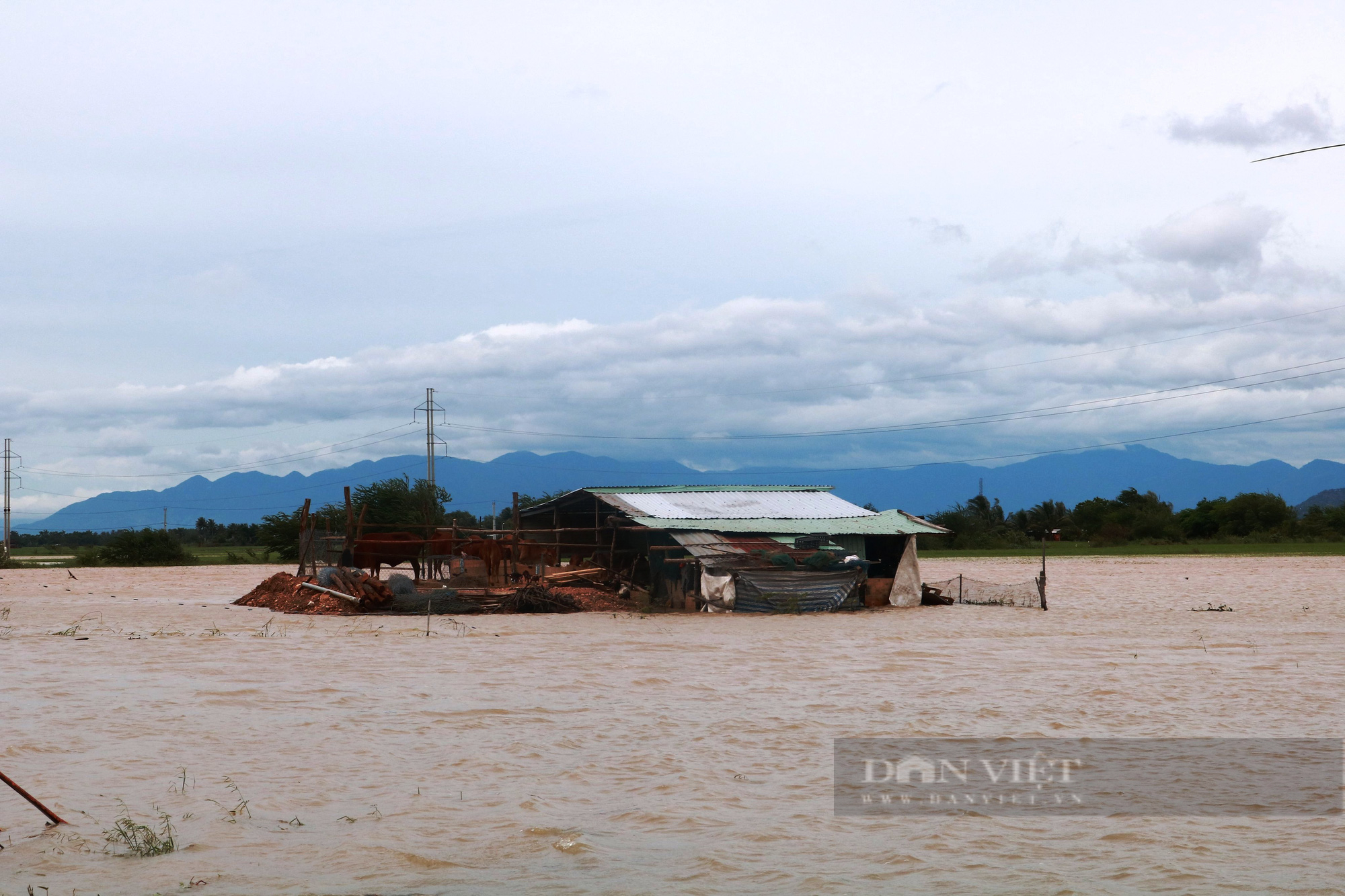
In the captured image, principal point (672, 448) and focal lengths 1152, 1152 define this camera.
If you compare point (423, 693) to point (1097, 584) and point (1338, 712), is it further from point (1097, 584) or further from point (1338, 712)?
point (1097, 584)

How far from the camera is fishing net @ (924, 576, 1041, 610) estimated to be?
2875cm

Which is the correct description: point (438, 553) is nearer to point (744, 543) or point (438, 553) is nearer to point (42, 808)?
point (744, 543)

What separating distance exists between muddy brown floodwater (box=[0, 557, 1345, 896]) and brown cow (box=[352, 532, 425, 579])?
784cm

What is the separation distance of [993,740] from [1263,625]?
14560mm

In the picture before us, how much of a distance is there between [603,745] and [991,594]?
A: 2348cm

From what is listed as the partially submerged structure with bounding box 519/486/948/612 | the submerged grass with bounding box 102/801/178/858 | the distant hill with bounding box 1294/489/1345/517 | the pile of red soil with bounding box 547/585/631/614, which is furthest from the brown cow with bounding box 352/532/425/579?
the distant hill with bounding box 1294/489/1345/517

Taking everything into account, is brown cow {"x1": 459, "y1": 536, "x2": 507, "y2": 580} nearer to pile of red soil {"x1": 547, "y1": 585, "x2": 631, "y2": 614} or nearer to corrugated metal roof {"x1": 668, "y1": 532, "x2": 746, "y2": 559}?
pile of red soil {"x1": 547, "y1": 585, "x2": 631, "y2": 614}

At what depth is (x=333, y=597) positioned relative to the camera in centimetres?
2661

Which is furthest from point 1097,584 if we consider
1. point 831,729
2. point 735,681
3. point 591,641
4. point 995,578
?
point 831,729

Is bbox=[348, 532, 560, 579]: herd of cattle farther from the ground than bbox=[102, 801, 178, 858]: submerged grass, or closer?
farther from the ground

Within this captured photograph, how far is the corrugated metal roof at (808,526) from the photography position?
28.3 m

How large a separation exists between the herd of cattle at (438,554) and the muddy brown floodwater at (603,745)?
6.93m

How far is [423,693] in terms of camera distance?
13.8m

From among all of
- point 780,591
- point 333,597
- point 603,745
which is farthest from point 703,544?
point 603,745
